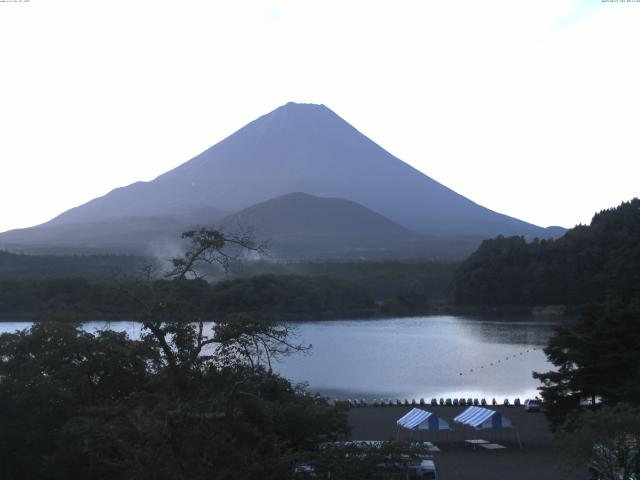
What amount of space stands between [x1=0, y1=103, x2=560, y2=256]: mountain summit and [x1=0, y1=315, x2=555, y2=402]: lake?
4492 cm

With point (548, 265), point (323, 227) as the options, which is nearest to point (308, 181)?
point (323, 227)

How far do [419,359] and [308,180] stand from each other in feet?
192

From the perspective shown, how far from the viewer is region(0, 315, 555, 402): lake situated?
1562 centimetres

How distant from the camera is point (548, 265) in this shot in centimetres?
3306

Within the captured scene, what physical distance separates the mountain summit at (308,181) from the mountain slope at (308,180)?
0.29 feet

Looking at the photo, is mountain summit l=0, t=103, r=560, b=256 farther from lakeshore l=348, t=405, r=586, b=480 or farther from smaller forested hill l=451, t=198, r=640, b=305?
lakeshore l=348, t=405, r=586, b=480

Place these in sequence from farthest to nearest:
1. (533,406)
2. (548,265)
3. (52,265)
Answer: (52,265), (548,265), (533,406)

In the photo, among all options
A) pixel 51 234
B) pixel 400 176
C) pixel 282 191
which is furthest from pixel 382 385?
pixel 400 176

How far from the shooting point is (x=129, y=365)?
6.97 m

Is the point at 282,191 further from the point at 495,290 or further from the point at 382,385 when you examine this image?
the point at 382,385

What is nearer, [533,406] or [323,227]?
[533,406]

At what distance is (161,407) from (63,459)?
1.57 metres

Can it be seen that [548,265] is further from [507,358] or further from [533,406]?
[533,406]

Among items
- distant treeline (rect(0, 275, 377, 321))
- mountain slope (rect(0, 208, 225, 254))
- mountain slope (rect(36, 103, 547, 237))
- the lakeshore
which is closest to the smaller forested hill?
distant treeline (rect(0, 275, 377, 321))
